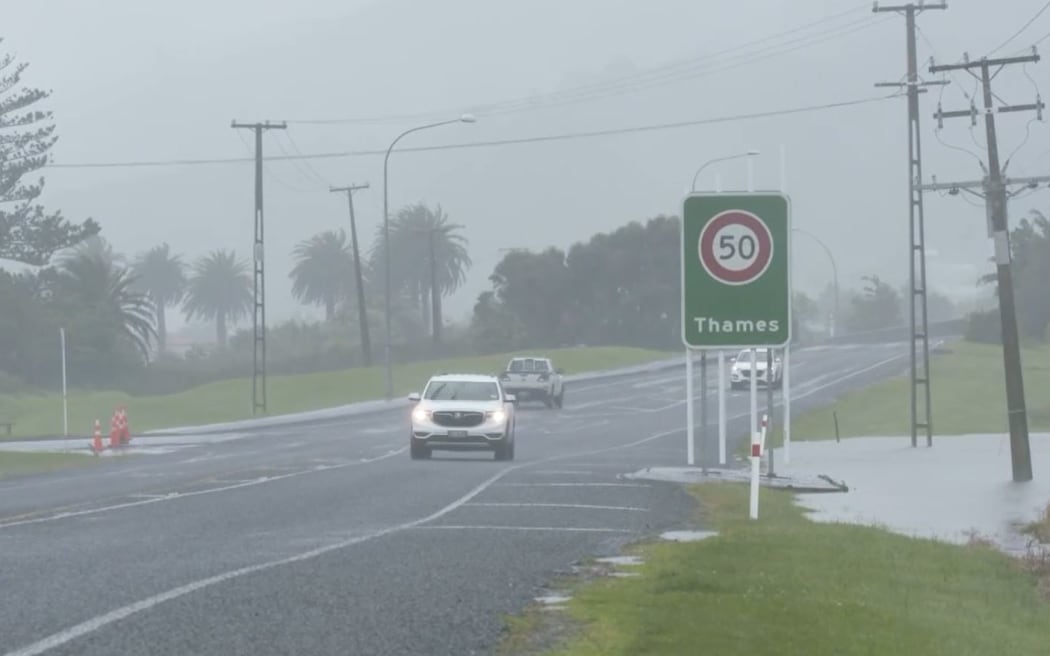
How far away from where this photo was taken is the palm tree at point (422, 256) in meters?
147

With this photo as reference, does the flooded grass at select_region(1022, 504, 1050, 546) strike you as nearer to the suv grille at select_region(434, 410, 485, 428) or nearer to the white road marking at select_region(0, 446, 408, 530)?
the white road marking at select_region(0, 446, 408, 530)

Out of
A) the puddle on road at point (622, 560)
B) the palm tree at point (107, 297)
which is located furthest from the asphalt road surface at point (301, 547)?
the palm tree at point (107, 297)

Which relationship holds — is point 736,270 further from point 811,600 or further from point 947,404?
point 947,404

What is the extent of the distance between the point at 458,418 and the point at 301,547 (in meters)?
19.9

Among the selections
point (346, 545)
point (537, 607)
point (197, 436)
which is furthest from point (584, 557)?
point (197, 436)

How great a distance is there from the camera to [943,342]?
10962 cm

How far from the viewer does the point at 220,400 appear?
271 ft

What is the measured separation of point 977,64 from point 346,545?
24.4 m

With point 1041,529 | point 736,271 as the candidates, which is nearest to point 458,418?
point 736,271

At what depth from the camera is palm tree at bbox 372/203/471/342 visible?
481 ft

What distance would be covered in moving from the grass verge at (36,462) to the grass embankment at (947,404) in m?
18.8

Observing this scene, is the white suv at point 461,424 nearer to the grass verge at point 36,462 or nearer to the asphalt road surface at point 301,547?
the asphalt road surface at point 301,547

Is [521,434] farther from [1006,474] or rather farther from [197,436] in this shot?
[1006,474]

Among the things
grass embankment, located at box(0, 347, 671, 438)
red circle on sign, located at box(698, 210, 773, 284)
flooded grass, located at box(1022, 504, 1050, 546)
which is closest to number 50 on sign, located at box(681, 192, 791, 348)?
red circle on sign, located at box(698, 210, 773, 284)
